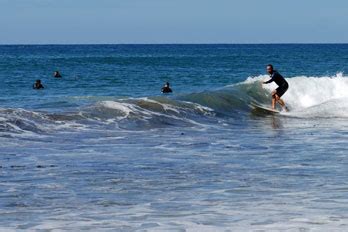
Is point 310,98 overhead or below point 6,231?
overhead

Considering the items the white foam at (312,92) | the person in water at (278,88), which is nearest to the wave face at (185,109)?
the white foam at (312,92)

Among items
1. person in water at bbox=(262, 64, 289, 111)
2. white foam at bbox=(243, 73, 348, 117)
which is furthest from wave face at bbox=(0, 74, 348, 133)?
person in water at bbox=(262, 64, 289, 111)

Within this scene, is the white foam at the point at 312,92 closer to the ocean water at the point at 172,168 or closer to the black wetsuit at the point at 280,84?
the black wetsuit at the point at 280,84

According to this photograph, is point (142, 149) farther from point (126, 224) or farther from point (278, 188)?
point (126, 224)

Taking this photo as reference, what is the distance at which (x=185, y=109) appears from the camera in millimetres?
22734

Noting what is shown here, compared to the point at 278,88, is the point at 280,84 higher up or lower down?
higher up

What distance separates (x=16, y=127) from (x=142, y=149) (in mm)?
3579

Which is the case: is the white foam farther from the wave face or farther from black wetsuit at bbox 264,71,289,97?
black wetsuit at bbox 264,71,289,97

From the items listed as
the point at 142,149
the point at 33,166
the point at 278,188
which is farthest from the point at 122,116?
the point at 278,188

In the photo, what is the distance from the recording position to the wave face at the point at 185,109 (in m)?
18.5

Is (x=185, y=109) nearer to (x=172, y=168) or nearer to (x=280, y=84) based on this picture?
(x=280, y=84)

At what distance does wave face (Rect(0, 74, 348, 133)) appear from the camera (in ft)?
60.8

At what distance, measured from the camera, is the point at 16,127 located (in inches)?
674

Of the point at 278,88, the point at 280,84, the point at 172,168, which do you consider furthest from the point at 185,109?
Result: the point at 172,168
